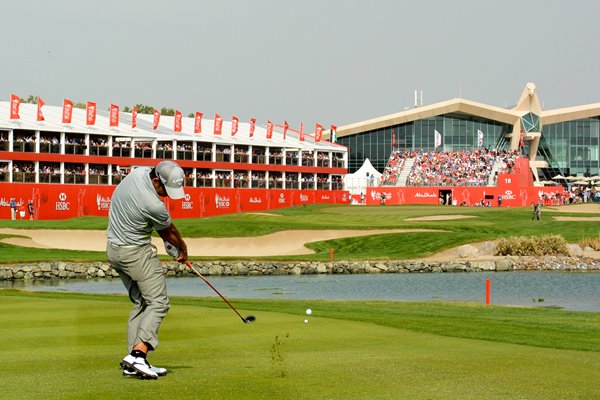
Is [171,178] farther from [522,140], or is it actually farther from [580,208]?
[522,140]

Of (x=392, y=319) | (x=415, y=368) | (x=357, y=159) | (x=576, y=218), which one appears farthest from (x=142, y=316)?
(x=357, y=159)

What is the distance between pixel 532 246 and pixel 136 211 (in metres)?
42.1

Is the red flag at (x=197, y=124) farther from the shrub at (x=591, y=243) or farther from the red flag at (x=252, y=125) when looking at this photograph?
the shrub at (x=591, y=243)

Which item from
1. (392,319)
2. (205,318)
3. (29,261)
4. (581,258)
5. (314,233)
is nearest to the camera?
(205,318)

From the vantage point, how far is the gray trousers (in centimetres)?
1170

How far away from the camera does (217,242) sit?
55969 millimetres

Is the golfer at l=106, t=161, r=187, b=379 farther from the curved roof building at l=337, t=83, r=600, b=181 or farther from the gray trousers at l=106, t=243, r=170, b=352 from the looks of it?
the curved roof building at l=337, t=83, r=600, b=181

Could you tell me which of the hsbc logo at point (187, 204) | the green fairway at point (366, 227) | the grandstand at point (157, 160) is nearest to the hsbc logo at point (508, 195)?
the grandstand at point (157, 160)

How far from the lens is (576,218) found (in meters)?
71.2

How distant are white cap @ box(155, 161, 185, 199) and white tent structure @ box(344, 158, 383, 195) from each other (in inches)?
3984

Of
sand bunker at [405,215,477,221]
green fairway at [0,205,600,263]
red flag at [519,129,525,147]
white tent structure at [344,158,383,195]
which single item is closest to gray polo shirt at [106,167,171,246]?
green fairway at [0,205,600,263]

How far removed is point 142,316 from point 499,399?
4.14 meters

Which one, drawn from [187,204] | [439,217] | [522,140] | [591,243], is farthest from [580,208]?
[522,140]

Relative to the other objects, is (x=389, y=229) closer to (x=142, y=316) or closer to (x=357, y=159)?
(x=142, y=316)
